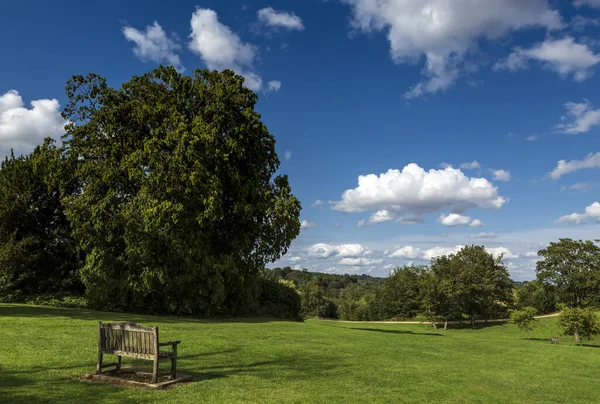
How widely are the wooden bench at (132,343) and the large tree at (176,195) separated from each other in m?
15.0

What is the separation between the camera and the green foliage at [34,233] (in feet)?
97.2

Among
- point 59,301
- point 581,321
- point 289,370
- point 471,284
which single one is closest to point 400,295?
point 471,284

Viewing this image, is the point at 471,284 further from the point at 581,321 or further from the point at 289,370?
the point at 289,370

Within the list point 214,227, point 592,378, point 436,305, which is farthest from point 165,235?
point 436,305

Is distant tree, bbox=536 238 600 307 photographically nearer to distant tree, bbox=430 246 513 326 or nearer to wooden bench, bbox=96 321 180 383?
distant tree, bbox=430 246 513 326

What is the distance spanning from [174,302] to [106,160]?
10114 millimetres

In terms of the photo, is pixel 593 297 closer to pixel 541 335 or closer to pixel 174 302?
pixel 541 335

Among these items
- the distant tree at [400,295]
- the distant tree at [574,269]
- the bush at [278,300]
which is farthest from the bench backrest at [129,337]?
the distant tree at [400,295]

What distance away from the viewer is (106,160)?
27109mm

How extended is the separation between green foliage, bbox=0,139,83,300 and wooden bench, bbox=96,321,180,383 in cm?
2254

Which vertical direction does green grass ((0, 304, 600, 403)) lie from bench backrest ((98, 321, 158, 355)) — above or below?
below

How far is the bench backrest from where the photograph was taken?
8805mm

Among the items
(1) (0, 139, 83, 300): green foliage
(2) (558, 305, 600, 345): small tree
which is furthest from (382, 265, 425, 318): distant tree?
(1) (0, 139, 83, 300): green foliage

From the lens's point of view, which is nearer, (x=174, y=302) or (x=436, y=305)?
(x=174, y=302)
